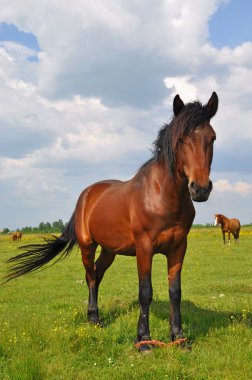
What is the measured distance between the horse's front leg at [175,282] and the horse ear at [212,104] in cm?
176

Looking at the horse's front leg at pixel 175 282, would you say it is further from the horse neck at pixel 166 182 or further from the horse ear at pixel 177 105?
the horse ear at pixel 177 105

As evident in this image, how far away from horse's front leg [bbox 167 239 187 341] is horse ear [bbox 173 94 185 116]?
1.76m

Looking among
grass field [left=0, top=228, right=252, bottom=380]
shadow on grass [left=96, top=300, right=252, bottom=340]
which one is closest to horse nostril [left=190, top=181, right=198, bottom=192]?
grass field [left=0, top=228, right=252, bottom=380]

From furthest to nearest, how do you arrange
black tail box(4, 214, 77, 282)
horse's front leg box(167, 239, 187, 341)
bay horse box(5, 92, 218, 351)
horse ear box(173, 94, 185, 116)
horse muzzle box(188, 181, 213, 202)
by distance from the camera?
black tail box(4, 214, 77, 282)
horse's front leg box(167, 239, 187, 341)
horse ear box(173, 94, 185, 116)
bay horse box(5, 92, 218, 351)
horse muzzle box(188, 181, 213, 202)

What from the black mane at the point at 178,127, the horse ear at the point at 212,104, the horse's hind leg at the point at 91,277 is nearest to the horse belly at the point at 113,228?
the horse's hind leg at the point at 91,277

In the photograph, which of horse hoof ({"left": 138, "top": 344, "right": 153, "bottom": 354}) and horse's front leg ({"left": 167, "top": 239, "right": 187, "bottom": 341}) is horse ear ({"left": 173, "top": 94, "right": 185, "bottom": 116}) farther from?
horse hoof ({"left": 138, "top": 344, "right": 153, "bottom": 354})

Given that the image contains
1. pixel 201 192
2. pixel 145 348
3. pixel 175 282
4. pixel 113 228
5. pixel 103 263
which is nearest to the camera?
pixel 201 192

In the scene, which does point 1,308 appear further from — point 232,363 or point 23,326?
point 232,363

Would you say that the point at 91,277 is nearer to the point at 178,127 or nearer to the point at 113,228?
the point at 113,228

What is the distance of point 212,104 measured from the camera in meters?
5.25

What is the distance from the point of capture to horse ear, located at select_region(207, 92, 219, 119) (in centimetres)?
522

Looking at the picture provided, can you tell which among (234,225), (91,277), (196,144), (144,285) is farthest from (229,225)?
(196,144)

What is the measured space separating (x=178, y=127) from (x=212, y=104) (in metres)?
0.57

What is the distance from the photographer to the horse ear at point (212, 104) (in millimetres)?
5223
